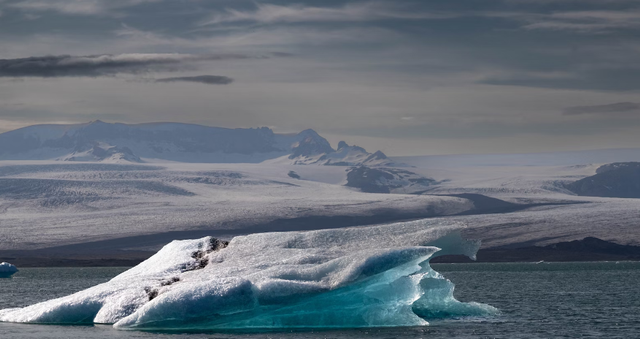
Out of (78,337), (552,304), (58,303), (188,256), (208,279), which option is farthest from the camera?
(552,304)

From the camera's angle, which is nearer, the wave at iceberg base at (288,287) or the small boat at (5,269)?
the wave at iceberg base at (288,287)

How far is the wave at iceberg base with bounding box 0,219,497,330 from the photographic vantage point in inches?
1544

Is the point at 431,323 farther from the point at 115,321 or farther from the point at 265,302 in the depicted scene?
the point at 115,321

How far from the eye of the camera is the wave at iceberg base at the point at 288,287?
129ft

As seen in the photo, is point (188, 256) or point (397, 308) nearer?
point (397, 308)

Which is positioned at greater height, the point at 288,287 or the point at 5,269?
the point at 288,287

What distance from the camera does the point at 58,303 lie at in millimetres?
44688

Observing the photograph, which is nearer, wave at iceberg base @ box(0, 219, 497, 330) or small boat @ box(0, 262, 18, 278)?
wave at iceberg base @ box(0, 219, 497, 330)

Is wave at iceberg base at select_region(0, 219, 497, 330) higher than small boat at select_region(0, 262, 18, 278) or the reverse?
higher

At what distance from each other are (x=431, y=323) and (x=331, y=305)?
5.73 m

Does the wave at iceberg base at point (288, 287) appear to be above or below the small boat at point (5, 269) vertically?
above

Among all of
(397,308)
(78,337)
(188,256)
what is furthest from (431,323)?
(78,337)

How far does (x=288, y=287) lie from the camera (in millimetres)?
39031

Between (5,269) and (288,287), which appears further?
(5,269)
